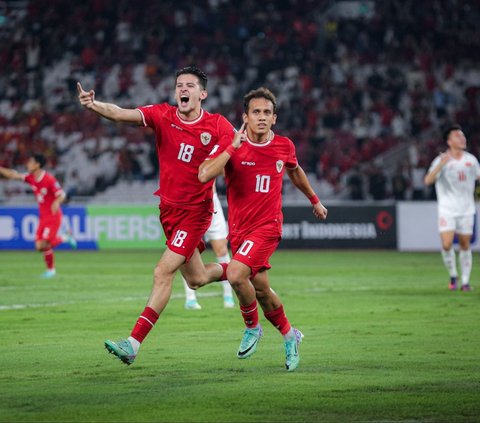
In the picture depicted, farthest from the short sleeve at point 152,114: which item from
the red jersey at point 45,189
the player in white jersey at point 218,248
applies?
the red jersey at point 45,189

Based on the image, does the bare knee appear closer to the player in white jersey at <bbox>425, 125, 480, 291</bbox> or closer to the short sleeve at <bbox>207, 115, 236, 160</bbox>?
the short sleeve at <bbox>207, 115, 236, 160</bbox>

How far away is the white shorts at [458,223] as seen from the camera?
1828 cm

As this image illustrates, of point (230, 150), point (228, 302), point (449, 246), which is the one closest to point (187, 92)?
point (230, 150)

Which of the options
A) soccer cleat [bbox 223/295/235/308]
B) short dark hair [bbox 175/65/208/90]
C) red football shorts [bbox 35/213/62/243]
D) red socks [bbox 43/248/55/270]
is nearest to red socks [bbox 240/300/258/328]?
short dark hair [bbox 175/65/208/90]

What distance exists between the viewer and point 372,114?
35656mm

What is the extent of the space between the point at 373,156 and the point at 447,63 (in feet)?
17.5

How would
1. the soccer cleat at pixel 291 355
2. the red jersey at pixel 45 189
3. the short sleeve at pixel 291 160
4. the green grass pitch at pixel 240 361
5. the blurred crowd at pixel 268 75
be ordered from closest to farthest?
the green grass pitch at pixel 240 361 < the soccer cleat at pixel 291 355 < the short sleeve at pixel 291 160 < the red jersey at pixel 45 189 < the blurred crowd at pixel 268 75

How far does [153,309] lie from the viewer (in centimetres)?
932

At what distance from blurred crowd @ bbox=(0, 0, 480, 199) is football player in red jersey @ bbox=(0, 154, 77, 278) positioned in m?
11.3

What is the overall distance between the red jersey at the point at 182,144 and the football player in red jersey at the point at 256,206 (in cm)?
25

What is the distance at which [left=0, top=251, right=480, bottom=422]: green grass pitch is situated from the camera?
7211 mm

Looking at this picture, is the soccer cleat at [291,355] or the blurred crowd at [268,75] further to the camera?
the blurred crowd at [268,75]

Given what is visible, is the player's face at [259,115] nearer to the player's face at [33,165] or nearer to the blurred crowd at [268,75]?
the player's face at [33,165]

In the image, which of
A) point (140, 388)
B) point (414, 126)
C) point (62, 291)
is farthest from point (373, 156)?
point (140, 388)
